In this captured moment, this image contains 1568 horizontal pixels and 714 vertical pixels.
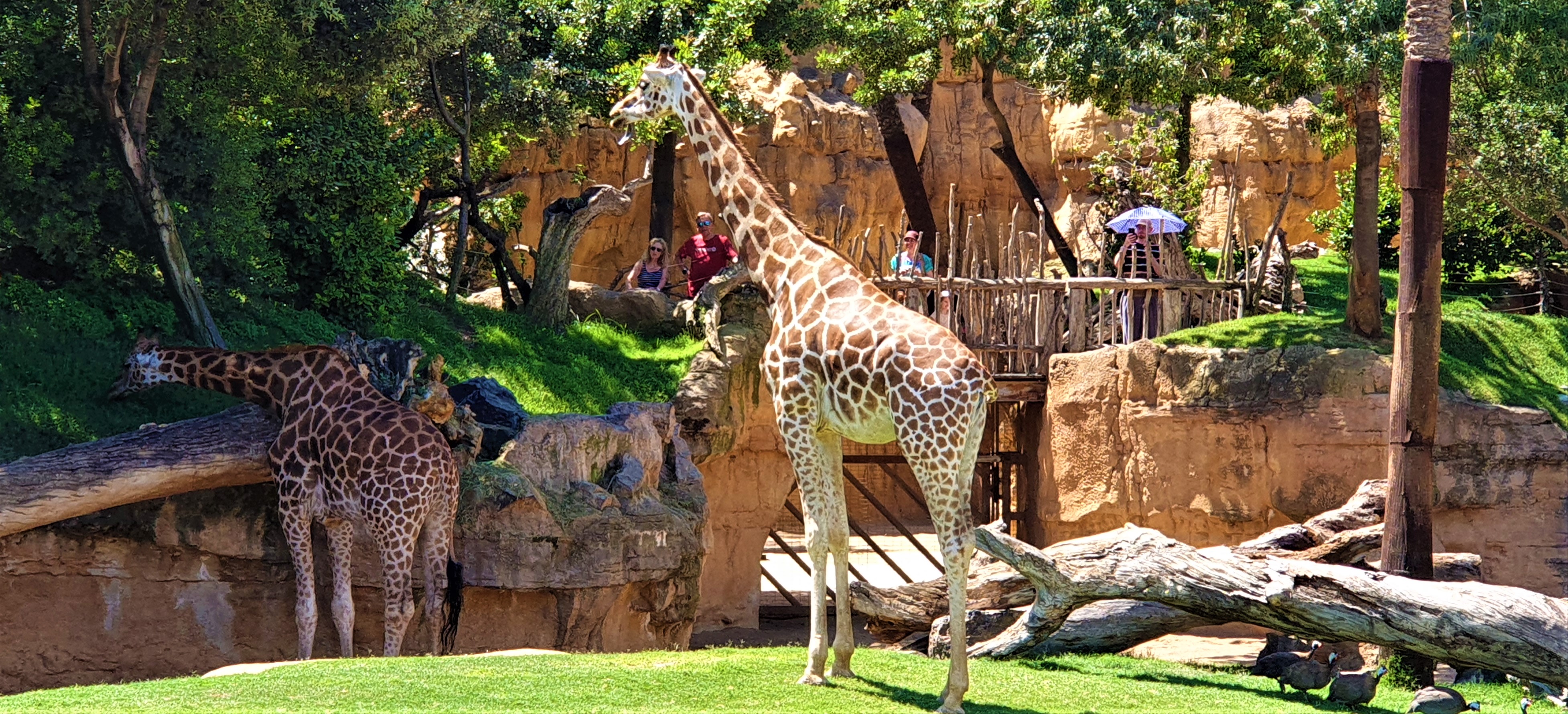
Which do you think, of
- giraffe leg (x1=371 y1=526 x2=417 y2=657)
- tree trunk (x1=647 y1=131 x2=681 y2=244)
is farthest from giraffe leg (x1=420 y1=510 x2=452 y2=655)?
tree trunk (x1=647 y1=131 x2=681 y2=244)

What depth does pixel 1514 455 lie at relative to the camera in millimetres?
16562

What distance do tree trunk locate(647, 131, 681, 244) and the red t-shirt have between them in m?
2.44

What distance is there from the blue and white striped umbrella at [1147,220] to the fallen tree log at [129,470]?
37.9 ft

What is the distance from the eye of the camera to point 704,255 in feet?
65.7

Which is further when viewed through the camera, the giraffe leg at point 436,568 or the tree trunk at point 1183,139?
the tree trunk at point 1183,139

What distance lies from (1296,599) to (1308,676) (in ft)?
2.16

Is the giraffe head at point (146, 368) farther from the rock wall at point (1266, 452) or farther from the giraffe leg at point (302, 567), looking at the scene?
the rock wall at point (1266, 452)

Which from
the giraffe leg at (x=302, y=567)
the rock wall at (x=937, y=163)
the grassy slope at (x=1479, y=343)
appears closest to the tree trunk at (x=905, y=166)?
the rock wall at (x=937, y=163)

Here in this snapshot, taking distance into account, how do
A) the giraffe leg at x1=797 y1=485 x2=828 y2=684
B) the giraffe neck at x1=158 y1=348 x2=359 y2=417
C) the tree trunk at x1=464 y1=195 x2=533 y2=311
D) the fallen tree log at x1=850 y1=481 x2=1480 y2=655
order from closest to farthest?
the giraffe leg at x1=797 y1=485 x2=828 y2=684 < the fallen tree log at x1=850 y1=481 x2=1480 y2=655 < the giraffe neck at x1=158 y1=348 x2=359 y2=417 < the tree trunk at x1=464 y1=195 x2=533 y2=311

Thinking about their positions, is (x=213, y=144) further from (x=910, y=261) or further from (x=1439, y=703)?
(x=1439, y=703)

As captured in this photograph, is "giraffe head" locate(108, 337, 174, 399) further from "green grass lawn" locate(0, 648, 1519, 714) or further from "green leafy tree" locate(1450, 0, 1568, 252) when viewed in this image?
"green leafy tree" locate(1450, 0, 1568, 252)

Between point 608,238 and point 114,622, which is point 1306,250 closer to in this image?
point 608,238

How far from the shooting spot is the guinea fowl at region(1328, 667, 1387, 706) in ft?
34.8

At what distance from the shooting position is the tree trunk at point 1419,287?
41.4ft
